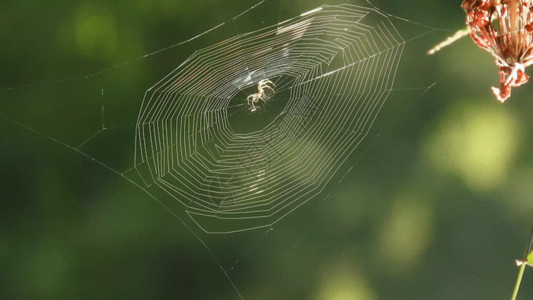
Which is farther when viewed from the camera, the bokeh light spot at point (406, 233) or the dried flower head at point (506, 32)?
the bokeh light spot at point (406, 233)

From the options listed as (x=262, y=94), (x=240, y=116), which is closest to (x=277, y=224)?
(x=240, y=116)

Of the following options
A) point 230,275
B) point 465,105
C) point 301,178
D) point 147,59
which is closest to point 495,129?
point 465,105

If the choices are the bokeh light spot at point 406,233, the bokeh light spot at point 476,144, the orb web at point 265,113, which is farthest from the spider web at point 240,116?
the bokeh light spot at point 406,233

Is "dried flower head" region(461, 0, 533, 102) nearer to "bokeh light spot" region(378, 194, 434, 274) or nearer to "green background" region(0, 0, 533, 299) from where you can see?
"green background" region(0, 0, 533, 299)

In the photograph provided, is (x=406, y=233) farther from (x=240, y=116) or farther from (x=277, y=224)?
(x=240, y=116)

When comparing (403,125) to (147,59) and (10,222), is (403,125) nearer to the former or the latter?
(147,59)

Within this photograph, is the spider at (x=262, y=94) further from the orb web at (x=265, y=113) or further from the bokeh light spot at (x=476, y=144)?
the bokeh light spot at (x=476, y=144)

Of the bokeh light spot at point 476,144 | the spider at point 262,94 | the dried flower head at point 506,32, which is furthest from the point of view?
the bokeh light spot at point 476,144
